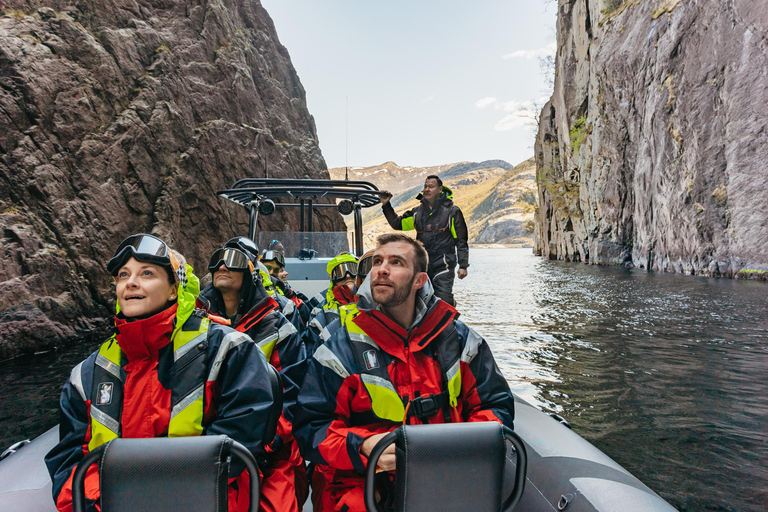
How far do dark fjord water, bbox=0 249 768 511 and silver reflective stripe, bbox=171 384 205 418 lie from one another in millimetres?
2875

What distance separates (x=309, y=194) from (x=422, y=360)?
5.17 m

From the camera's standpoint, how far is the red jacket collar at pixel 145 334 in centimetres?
154

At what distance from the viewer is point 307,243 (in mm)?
6551

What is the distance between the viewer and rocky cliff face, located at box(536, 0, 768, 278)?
14.6m

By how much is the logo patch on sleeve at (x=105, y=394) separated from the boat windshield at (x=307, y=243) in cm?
478

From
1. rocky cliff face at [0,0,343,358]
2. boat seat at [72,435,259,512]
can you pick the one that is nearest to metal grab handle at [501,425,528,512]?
boat seat at [72,435,259,512]

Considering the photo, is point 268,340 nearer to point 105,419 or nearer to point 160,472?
point 105,419

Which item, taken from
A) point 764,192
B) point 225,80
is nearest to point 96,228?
point 225,80

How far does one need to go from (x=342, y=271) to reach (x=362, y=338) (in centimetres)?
268

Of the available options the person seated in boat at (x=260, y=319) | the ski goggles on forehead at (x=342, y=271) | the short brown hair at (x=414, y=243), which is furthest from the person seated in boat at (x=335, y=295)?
the short brown hair at (x=414, y=243)

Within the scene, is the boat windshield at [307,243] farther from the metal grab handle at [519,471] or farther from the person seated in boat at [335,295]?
the metal grab handle at [519,471]

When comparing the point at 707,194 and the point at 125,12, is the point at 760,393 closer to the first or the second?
the point at 707,194

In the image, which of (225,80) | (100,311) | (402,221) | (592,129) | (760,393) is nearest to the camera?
(760,393)

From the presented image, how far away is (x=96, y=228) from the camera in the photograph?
9750 millimetres
